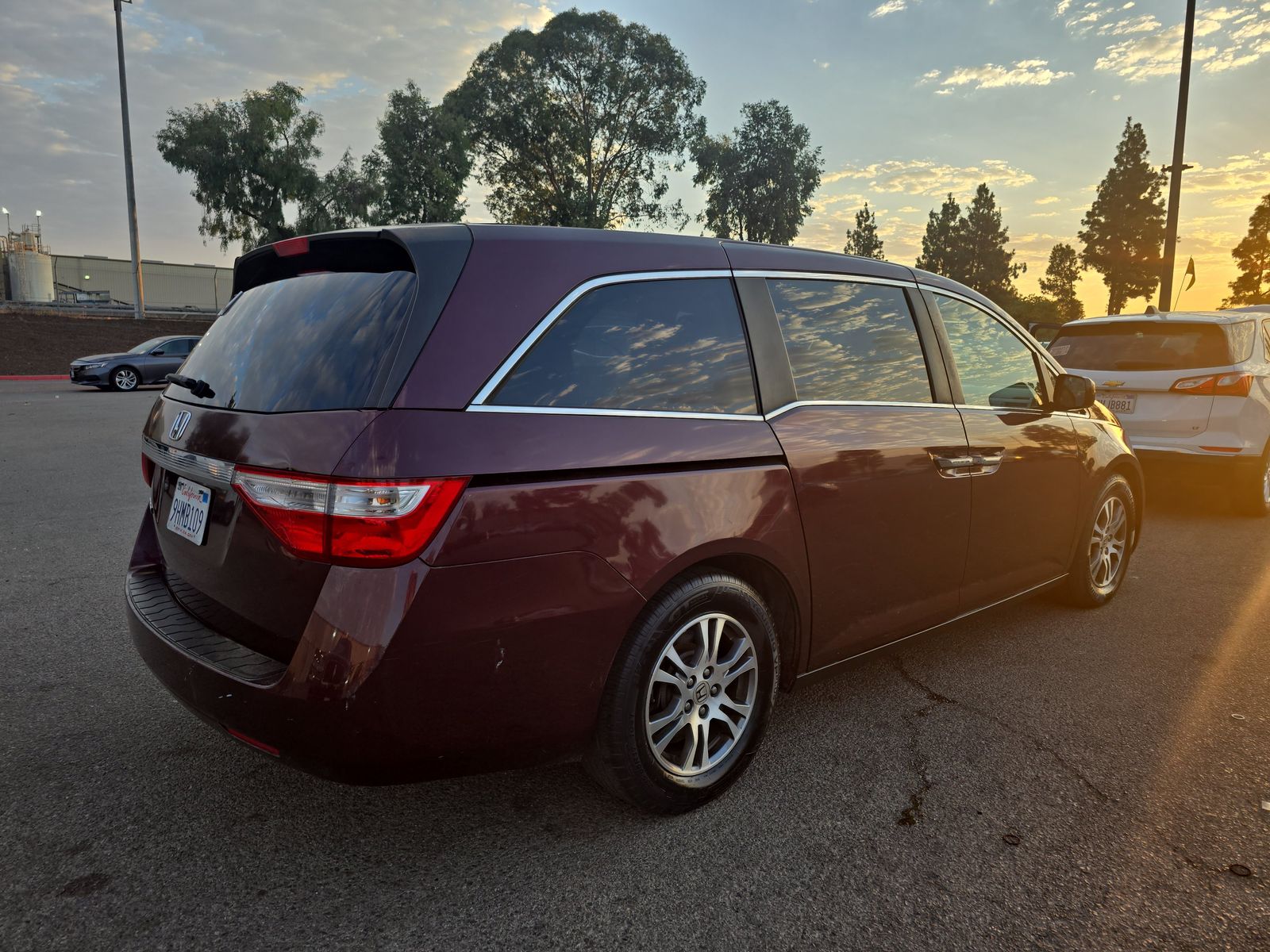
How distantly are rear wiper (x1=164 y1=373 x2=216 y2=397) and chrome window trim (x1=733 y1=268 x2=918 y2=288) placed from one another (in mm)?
1720

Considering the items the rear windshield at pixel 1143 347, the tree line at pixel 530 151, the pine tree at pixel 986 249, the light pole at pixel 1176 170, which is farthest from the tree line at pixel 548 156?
the rear windshield at pixel 1143 347

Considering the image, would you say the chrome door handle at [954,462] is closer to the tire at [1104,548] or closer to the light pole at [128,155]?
the tire at [1104,548]

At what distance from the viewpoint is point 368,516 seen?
1970 millimetres

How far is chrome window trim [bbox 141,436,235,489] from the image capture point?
226cm

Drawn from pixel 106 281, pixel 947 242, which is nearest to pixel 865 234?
pixel 947 242

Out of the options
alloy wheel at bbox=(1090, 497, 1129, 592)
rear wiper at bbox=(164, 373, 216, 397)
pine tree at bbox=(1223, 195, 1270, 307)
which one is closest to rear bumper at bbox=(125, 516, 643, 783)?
rear wiper at bbox=(164, 373, 216, 397)

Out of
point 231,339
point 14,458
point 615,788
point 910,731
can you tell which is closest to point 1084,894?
point 910,731

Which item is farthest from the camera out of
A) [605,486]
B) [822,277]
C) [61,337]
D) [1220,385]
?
[61,337]

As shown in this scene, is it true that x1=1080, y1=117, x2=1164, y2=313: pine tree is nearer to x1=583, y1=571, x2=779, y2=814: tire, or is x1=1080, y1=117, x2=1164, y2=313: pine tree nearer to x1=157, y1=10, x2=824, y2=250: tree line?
x1=157, y1=10, x2=824, y2=250: tree line

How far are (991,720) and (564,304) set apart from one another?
7.68 ft

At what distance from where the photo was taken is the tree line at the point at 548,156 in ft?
116

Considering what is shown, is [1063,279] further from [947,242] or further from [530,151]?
[530,151]

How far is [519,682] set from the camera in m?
2.16

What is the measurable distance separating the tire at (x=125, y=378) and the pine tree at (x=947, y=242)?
5756cm
